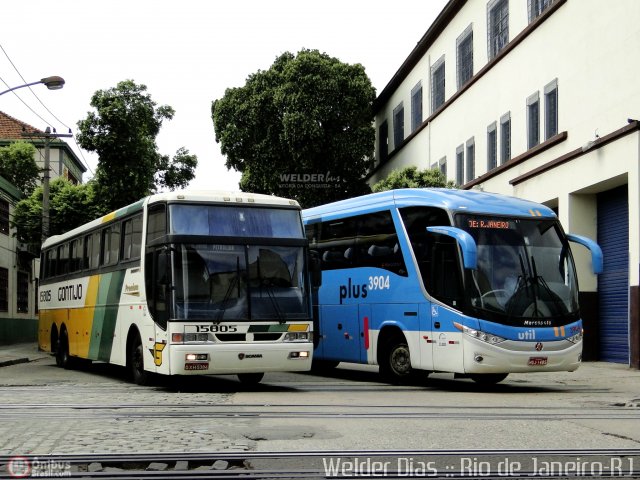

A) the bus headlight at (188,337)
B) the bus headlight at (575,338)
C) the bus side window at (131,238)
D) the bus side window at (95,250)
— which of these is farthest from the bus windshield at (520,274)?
the bus side window at (95,250)

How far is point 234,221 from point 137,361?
10.5 feet

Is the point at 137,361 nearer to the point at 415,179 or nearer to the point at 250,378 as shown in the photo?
the point at 250,378

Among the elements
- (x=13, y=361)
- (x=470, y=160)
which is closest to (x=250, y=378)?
(x=13, y=361)

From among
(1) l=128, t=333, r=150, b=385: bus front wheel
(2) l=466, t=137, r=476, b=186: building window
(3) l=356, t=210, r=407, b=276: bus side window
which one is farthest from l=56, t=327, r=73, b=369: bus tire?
(2) l=466, t=137, r=476, b=186: building window

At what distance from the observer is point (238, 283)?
49.7ft

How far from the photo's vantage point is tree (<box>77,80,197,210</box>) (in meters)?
41.7

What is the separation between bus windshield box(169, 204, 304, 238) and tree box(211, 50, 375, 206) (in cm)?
2685

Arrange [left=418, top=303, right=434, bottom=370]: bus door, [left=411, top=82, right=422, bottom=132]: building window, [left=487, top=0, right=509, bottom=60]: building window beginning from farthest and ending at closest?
[left=411, top=82, right=422, bottom=132]: building window
[left=487, top=0, right=509, bottom=60]: building window
[left=418, top=303, right=434, bottom=370]: bus door

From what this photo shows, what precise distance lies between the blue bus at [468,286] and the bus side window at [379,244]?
25 millimetres

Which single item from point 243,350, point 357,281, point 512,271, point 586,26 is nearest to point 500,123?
point 586,26

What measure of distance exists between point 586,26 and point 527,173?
4.83m

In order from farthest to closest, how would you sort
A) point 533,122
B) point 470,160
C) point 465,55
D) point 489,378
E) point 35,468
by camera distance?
point 465,55, point 470,160, point 533,122, point 489,378, point 35,468

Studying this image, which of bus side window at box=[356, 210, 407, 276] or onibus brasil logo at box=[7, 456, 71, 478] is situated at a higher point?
bus side window at box=[356, 210, 407, 276]

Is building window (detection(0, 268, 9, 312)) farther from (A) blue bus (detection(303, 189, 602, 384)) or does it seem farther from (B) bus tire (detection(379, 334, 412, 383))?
(B) bus tire (detection(379, 334, 412, 383))
